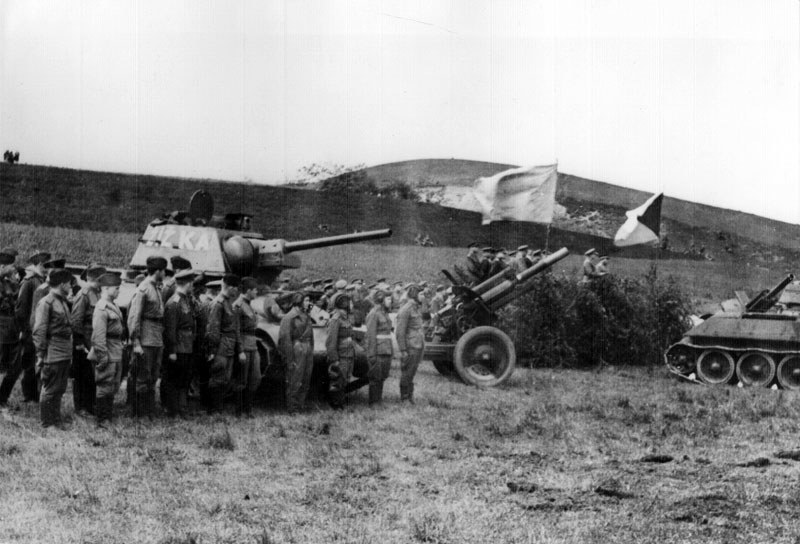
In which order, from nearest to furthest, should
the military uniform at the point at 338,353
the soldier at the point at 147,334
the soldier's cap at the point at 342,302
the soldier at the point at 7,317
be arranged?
the soldier at the point at 147,334 → the soldier at the point at 7,317 → the military uniform at the point at 338,353 → the soldier's cap at the point at 342,302

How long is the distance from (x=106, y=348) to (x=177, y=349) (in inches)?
29.8

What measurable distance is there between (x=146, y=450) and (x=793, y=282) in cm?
1109

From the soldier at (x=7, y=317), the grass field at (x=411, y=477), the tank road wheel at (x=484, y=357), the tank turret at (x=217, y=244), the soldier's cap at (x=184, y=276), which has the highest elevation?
the tank turret at (x=217, y=244)

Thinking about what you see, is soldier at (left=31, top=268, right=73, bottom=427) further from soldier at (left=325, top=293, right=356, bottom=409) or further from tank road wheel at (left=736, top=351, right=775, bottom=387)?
tank road wheel at (left=736, top=351, right=775, bottom=387)

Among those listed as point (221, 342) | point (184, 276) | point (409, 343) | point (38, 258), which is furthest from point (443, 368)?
point (38, 258)

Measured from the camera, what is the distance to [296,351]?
8453 mm

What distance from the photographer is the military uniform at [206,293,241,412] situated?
26.5 feet

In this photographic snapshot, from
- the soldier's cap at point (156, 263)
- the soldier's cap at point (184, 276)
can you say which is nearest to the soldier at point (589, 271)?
the soldier's cap at point (184, 276)

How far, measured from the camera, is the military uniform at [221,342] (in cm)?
807

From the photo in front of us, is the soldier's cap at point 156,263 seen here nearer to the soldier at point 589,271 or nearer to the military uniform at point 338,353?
the military uniform at point 338,353

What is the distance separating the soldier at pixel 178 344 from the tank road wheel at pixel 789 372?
27.6ft

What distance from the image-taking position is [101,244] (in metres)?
17.3

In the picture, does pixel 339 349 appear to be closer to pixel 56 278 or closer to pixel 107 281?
pixel 107 281

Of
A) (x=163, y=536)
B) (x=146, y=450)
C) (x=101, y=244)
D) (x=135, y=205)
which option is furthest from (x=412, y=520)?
(x=135, y=205)
